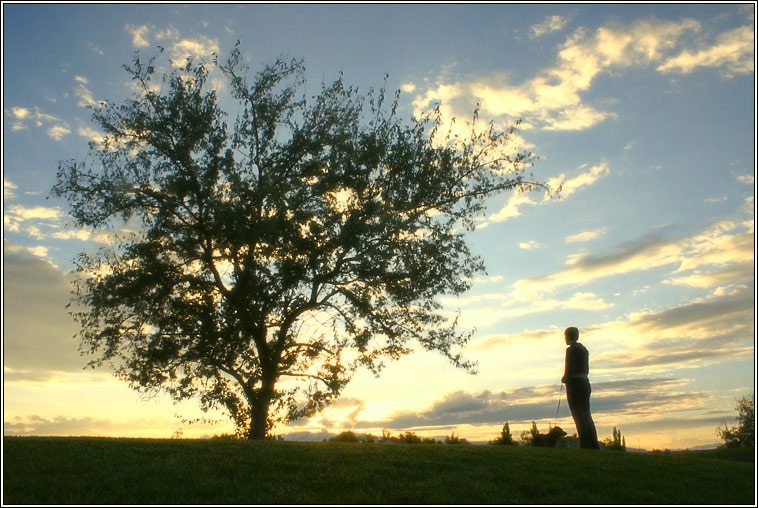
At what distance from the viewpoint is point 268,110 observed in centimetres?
2764

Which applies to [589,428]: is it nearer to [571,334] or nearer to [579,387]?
[579,387]

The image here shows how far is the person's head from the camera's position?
19.5 metres

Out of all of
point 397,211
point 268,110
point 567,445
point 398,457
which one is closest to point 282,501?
point 398,457

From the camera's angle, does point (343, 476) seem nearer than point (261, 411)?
Yes

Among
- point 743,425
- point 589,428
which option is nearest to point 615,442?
point 589,428

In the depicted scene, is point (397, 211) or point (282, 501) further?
point (397, 211)

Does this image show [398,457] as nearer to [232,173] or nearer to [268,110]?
[232,173]

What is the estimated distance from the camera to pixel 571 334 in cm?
1947

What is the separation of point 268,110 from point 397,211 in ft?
27.4

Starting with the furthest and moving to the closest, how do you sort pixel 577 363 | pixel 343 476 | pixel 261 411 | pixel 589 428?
pixel 261 411, pixel 577 363, pixel 589 428, pixel 343 476

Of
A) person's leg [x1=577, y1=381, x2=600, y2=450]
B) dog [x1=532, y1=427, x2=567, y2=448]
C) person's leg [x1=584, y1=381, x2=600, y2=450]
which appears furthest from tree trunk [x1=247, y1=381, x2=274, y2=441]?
person's leg [x1=584, y1=381, x2=600, y2=450]

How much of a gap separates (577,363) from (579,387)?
791 mm

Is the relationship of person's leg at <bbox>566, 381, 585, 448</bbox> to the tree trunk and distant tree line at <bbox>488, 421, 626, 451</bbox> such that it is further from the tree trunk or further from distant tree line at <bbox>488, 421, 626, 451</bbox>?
the tree trunk

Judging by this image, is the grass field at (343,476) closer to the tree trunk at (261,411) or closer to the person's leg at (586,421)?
the person's leg at (586,421)
